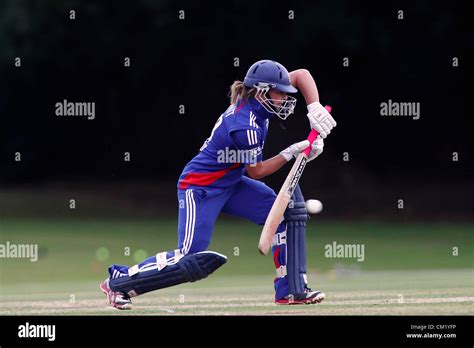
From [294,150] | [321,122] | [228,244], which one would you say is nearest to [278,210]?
[294,150]

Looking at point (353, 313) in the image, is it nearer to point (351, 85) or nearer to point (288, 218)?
point (288, 218)

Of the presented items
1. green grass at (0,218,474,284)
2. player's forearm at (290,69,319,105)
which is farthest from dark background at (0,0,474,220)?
player's forearm at (290,69,319,105)

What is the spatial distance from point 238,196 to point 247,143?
Result: 1.71 feet

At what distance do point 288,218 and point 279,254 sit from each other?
25 centimetres

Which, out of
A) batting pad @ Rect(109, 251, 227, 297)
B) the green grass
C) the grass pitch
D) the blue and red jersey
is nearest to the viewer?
batting pad @ Rect(109, 251, 227, 297)

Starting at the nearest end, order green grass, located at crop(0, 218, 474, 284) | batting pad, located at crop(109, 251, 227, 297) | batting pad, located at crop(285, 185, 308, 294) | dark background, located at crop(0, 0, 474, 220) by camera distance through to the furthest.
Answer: batting pad, located at crop(109, 251, 227, 297), batting pad, located at crop(285, 185, 308, 294), green grass, located at crop(0, 218, 474, 284), dark background, located at crop(0, 0, 474, 220)

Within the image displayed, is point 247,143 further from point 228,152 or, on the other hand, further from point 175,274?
point 175,274

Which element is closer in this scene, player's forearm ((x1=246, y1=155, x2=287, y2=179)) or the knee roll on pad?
player's forearm ((x1=246, y1=155, x2=287, y2=179))

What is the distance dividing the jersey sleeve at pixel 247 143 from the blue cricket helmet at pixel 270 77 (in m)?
0.35

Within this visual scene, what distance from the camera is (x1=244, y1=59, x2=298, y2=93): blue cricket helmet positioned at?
24.7ft

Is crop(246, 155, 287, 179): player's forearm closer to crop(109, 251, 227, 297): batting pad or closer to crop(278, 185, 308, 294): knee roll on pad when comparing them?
crop(278, 185, 308, 294): knee roll on pad

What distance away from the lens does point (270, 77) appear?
7555mm

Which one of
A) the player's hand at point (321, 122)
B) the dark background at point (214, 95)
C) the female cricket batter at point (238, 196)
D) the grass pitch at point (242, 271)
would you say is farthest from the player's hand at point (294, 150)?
the dark background at point (214, 95)

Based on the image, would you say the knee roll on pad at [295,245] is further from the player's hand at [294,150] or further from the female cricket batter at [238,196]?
the player's hand at [294,150]
